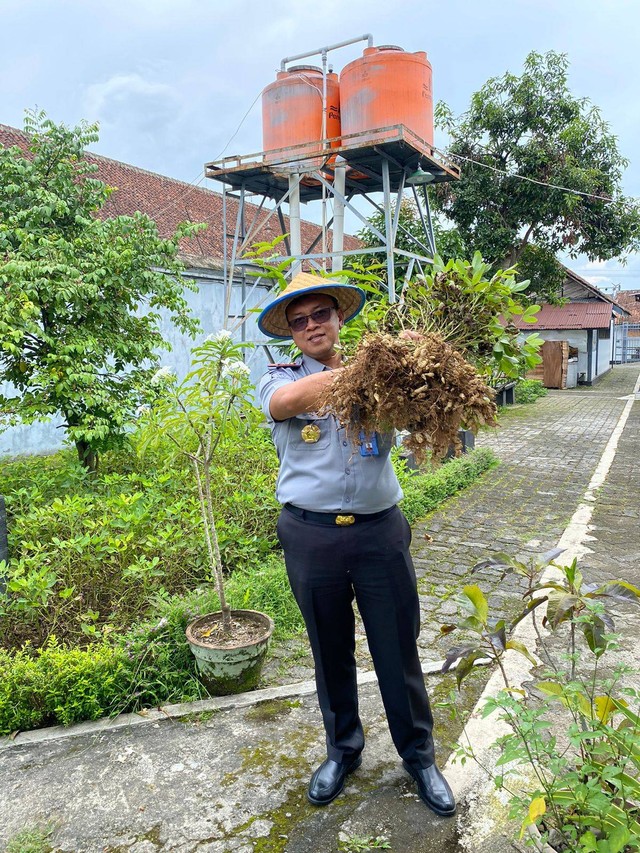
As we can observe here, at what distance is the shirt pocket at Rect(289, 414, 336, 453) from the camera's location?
223cm

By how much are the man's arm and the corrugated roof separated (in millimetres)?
24492

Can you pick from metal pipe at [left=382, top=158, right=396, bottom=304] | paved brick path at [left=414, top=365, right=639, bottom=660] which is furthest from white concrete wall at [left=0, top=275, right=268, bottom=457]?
paved brick path at [left=414, top=365, right=639, bottom=660]

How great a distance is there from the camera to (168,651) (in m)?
3.27

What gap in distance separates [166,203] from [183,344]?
413 centimetres

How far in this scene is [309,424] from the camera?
7.36 feet

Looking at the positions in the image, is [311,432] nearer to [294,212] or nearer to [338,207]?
[338,207]

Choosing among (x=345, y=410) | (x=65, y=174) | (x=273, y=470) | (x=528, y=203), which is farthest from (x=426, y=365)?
(x=528, y=203)

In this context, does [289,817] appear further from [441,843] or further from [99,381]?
[99,381]

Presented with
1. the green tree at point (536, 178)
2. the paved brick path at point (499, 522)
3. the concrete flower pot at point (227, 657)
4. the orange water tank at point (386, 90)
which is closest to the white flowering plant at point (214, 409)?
the concrete flower pot at point (227, 657)

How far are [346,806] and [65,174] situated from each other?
5.65m

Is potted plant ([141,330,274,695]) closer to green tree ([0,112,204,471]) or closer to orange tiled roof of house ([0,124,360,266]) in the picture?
green tree ([0,112,204,471])

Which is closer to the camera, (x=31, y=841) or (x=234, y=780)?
(x=31, y=841)

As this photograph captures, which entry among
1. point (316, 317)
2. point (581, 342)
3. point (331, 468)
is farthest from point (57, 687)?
point (581, 342)

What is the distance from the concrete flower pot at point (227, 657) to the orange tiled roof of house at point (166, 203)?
966 centimetres
